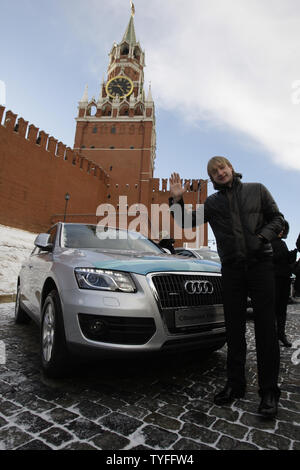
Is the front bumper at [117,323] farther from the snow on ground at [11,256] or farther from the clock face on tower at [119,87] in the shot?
the clock face on tower at [119,87]

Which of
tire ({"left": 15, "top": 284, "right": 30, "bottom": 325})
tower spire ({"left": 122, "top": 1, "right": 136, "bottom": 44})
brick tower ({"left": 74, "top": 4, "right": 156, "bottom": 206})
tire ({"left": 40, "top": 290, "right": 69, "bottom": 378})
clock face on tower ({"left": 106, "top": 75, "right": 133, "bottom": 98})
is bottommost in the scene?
tire ({"left": 15, "top": 284, "right": 30, "bottom": 325})

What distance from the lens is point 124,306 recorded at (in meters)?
2.04

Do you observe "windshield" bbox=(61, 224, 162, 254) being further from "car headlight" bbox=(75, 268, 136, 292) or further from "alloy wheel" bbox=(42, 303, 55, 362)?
"car headlight" bbox=(75, 268, 136, 292)

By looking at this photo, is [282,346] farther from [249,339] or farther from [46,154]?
[46,154]

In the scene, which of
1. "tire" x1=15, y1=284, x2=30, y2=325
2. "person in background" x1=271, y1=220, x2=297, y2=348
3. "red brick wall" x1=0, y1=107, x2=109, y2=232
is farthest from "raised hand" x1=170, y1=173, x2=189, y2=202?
"red brick wall" x1=0, y1=107, x2=109, y2=232

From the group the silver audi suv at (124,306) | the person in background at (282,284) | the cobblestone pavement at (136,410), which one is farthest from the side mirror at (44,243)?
the person in background at (282,284)

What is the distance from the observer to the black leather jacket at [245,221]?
2029 millimetres

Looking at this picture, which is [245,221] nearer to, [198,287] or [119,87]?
[198,287]

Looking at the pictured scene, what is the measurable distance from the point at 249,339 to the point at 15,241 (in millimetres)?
12758

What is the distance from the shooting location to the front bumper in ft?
6.64

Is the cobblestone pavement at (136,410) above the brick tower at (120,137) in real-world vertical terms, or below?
below

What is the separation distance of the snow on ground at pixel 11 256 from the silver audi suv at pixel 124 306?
5921 millimetres

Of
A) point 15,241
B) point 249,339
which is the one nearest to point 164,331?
point 249,339

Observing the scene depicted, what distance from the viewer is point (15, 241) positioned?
44.9 feet
